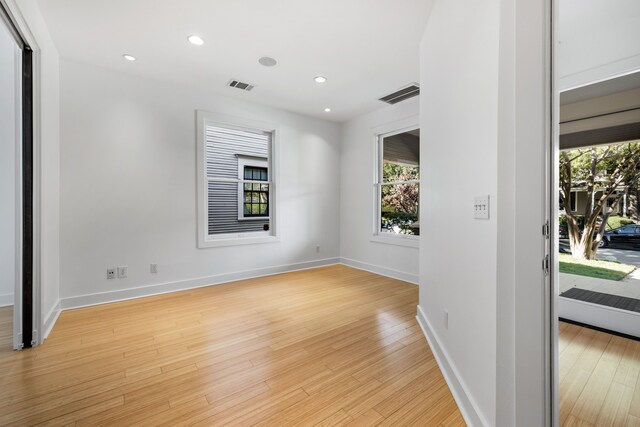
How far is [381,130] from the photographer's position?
15.0 ft

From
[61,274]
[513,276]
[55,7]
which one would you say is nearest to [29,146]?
[55,7]

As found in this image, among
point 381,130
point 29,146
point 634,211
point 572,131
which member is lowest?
point 634,211

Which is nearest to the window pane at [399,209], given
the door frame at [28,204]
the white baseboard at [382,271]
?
the white baseboard at [382,271]

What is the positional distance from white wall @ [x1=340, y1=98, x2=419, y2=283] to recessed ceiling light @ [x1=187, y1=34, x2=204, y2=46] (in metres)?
2.83

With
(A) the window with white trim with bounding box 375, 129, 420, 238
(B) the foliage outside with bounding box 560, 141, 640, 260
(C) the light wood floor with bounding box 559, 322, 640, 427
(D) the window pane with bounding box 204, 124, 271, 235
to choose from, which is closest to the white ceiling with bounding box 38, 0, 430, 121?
(D) the window pane with bounding box 204, 124, 271, 235

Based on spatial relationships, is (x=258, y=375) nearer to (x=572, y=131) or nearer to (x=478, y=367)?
(x=478, y=367)

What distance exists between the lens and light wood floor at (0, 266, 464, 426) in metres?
1.51

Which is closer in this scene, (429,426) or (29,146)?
(429,426)

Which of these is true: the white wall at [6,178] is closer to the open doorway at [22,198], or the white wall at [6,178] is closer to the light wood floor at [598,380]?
the open doorway at [22,198]

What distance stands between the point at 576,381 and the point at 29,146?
4.10 m

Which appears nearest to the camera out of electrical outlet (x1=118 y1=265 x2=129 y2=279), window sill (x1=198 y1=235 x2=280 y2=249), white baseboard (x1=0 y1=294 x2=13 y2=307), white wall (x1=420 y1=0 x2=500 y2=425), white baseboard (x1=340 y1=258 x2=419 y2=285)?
white wall (x1=420 y1=0 x2=500 y2=425)

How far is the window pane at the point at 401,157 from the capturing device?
168 inches

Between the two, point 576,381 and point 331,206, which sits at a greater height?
point 331,206

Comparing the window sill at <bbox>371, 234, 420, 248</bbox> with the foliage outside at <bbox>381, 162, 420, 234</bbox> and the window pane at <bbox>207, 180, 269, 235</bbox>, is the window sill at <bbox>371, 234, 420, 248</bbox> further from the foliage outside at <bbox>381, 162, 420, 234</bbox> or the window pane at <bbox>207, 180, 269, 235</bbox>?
the window pane at <bbox>207, 180, 269, 235</bbox>
